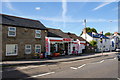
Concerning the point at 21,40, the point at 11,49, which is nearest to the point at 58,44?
the point at 21,40

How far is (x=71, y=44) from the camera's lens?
26078 mm

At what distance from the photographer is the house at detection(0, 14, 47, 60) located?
15812 millimetres

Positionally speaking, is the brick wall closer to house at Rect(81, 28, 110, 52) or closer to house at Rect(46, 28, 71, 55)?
Result: house at Rect(46, 28, 71, 55)

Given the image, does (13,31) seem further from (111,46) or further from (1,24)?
(111,46)

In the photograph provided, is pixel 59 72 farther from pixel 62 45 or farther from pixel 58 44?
pixel 62 45

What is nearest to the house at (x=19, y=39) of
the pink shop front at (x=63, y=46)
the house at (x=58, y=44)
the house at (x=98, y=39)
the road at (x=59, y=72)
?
the house at (x=58, y=44)

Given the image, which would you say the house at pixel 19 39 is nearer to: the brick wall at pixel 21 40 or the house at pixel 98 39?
the brick wall at pixel 21 40

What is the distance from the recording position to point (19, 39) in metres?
17.1

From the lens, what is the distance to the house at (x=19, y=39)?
1581cm

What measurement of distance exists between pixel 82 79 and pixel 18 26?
13551 millimetres

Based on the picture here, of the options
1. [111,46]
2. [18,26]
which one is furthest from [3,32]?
[111,46]

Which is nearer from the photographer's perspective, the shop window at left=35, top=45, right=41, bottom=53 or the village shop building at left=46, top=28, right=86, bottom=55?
the shop window at left=35, top=45, right=41, bottom=53

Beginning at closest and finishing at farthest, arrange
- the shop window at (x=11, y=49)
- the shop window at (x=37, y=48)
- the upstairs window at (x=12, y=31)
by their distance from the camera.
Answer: the shop window at (x=11, y=49), the upstairs window at (x=12, y=31), the shop window at (x=37, y=48)

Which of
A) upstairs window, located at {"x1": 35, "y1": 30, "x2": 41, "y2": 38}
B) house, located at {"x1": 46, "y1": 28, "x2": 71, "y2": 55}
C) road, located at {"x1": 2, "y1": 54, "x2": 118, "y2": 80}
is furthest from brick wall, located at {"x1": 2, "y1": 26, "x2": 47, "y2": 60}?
road, located at {"x1": 2, "y1": 54, "x2": 118, "y2": 80}
